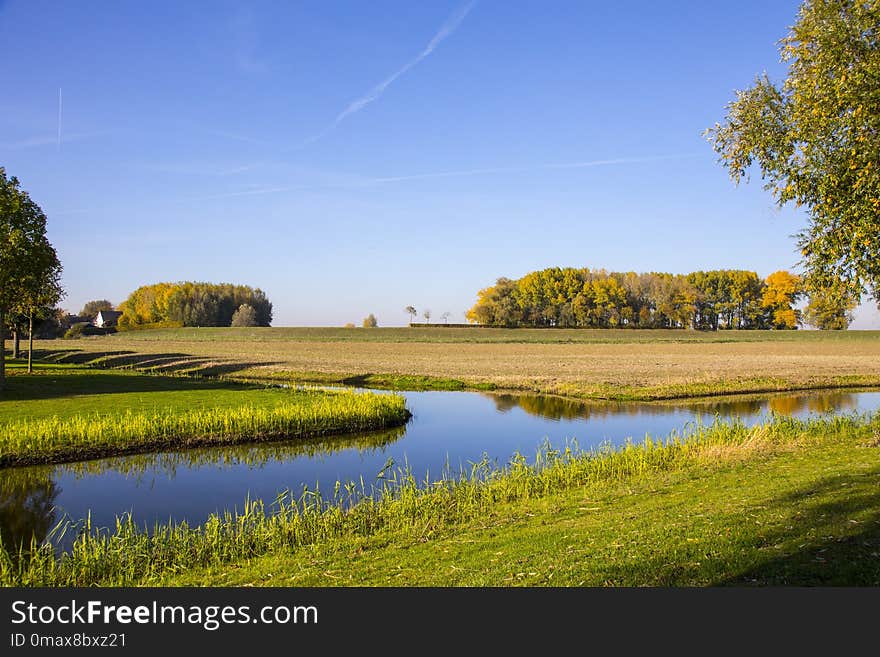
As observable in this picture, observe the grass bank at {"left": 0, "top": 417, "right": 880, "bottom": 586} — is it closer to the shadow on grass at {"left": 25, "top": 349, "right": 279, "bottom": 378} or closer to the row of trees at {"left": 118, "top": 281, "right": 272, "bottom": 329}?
the shadow on grass at {"left": 25, "top": 349, "right": 279, "bottom": 378}

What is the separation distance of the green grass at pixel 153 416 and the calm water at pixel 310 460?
87 centimetres

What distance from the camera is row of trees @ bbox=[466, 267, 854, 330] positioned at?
567 ft

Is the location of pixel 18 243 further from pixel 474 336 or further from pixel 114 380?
pixel 474 336

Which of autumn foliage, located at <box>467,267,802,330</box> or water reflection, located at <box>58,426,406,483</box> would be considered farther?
autumn foliage, located at <box>467,267,802,330</box>

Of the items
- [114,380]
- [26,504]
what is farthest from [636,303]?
[26,504]

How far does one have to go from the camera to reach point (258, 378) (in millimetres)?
54656

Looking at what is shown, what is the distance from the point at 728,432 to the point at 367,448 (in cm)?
1454

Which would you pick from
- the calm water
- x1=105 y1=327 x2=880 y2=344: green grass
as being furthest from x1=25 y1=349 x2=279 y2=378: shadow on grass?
x1=105 y1=327 x2=880 y2=344: green grass

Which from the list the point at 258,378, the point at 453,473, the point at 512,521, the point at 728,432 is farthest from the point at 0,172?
the point at 728,432

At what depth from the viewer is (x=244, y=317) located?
186m

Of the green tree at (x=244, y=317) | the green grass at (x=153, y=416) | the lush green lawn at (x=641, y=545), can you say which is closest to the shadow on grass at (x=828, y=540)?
the lush green lawn at (x=641, y=545)

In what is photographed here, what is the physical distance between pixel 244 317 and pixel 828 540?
188m

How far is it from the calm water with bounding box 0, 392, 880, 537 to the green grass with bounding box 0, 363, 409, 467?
87cm

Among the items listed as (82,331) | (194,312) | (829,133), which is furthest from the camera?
(194,312)
